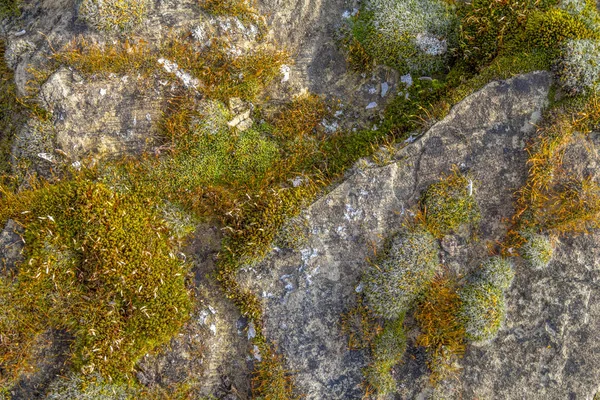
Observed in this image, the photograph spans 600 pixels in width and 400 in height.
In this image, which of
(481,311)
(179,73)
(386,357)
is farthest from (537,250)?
(179,73)

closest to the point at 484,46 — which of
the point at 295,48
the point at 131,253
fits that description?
the point at 295,48

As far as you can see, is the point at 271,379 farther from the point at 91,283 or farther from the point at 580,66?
the point at 580,66

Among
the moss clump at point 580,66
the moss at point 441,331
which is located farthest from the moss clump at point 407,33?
the moss at point 441,331

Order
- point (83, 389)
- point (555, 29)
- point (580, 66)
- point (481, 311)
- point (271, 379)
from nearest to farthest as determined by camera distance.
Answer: point (83, 389), point (481, 311), point (271, 379), point (580, 66), point (555, 29)

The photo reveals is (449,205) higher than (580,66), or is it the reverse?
(580,66)

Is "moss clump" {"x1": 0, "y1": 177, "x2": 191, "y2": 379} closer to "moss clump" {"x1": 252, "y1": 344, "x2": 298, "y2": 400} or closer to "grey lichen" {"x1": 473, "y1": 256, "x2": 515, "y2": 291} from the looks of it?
"moss clump" {"x1": 252, "y1": 344, "x2": 298, "y2": 400}

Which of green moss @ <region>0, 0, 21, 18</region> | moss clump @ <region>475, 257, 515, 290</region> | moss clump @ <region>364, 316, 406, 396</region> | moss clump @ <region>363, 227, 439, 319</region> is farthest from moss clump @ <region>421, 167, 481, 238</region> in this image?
green moss @ <region>0, 0, 21, 18</region>

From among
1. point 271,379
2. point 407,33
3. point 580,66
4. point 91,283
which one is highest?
point 407,33

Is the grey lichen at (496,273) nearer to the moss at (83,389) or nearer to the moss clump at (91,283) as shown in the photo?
the moss clump at (91,283)
